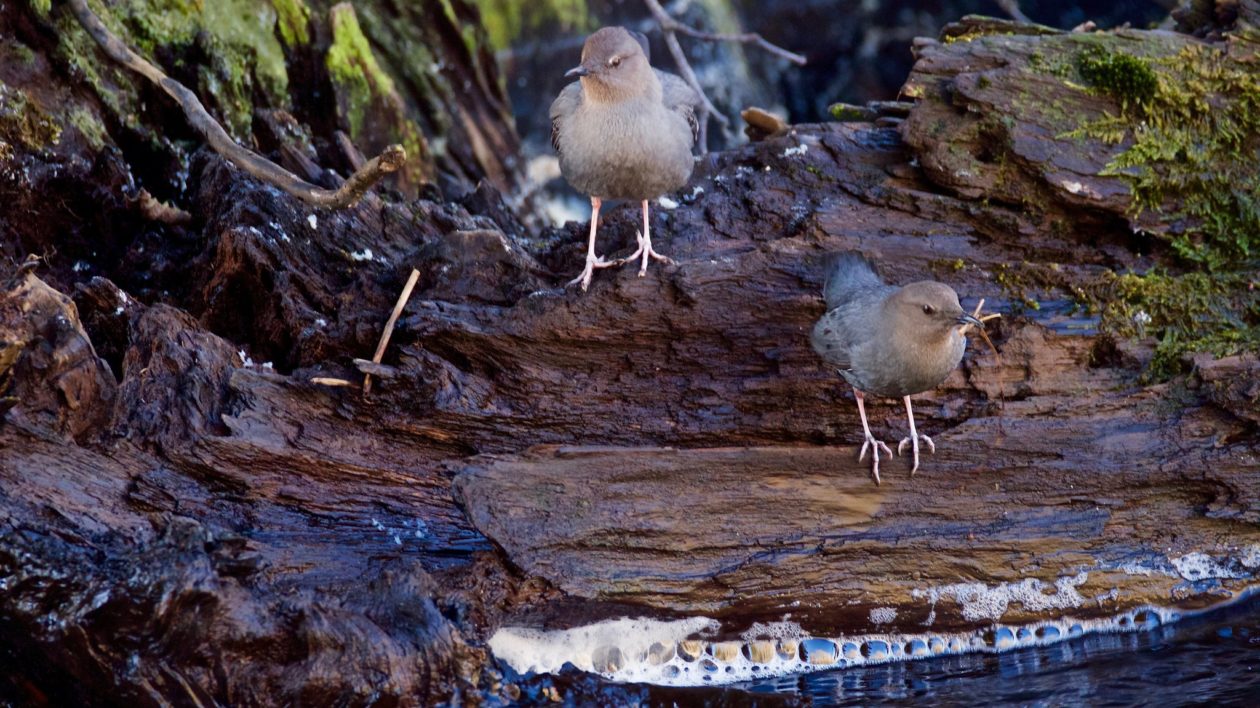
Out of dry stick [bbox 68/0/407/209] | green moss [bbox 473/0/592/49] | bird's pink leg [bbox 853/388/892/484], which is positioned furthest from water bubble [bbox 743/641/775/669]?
green moss [bbox 473/0/592/49]

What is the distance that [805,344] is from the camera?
17.6ft

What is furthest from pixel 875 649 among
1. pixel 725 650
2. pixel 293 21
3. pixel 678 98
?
pixel 293 21

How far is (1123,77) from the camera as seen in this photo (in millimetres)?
5906

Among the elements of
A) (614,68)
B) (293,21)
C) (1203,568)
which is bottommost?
(1203,568)

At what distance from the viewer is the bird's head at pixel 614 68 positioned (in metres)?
5.51

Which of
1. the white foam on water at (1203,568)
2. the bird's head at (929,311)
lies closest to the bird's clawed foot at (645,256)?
the bird's head at (929,311)

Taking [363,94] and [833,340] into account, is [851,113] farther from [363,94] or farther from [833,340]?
[363,94]

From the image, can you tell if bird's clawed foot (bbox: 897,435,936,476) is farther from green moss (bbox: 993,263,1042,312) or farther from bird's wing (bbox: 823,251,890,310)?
green moss (bbox: 993,263,1042,312)

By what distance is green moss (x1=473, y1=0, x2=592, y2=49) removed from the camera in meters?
11.6

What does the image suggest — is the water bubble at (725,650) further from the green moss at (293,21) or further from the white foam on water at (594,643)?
the green moss at (293,21)

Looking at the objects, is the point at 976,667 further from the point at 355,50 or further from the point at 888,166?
the point at 355,50

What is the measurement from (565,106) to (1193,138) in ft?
10.7

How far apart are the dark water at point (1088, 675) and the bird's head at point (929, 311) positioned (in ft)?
4.81

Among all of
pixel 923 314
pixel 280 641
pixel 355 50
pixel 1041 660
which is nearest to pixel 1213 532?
pixel 1041 660
